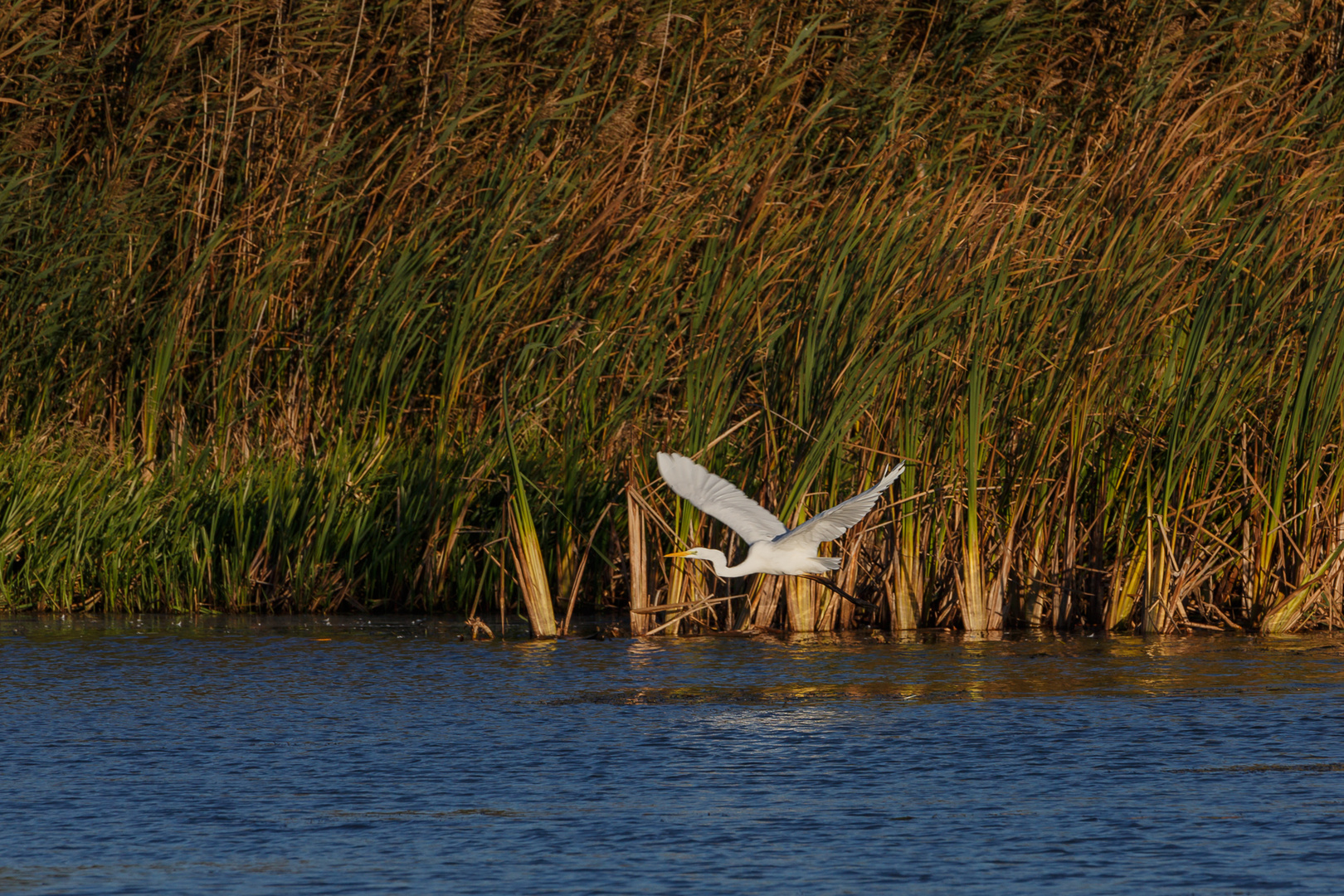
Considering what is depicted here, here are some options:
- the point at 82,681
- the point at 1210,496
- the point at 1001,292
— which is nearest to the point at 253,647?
the point at 82,681

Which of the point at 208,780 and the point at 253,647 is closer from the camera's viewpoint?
the point at 208,780

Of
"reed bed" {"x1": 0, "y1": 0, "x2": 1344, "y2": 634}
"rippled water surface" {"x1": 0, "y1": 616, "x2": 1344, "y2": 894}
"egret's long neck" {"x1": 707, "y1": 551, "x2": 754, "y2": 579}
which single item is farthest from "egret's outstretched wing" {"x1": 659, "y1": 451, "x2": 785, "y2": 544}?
"rippled water surface" {"x1": 0, "y1": 616, "x2": 1344, "y2": 894}

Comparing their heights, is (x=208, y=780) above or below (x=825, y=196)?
below

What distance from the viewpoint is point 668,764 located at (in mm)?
5055

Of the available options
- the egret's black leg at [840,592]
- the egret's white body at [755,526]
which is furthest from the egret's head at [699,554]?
the egret's black leg at [840,592]

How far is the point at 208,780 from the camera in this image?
4867mm

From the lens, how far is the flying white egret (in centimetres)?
659

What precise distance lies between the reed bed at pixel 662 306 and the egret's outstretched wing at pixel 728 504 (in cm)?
28

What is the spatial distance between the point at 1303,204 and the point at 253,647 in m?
4.25

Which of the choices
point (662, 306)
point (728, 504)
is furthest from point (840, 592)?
point (662, 306)

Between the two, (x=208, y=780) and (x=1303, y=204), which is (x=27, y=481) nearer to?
(x=208, y=780)

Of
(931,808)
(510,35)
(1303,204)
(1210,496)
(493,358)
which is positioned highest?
(510,35)

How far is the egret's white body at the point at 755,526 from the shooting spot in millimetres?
6594

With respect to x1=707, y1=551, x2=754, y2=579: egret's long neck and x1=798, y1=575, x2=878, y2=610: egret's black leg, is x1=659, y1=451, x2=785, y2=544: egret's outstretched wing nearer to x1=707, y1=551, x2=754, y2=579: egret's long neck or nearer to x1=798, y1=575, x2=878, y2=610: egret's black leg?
x1=707, y1=551, x2=754, y2=579: egret's long neck
